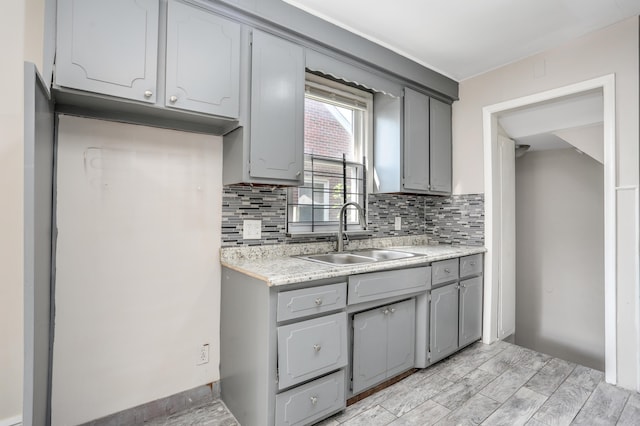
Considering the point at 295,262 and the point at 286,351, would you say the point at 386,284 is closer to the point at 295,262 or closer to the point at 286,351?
the point at 295,262

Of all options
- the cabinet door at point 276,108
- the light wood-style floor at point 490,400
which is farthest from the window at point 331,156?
the light wood-style floor at point 490,400

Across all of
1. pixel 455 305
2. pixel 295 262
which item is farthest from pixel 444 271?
pixel 295 262

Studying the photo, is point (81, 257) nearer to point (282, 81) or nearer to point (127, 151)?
point (127, 151)

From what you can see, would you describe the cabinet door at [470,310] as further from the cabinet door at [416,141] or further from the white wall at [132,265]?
the white wall at [132,265]

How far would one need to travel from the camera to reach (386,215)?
2869mm

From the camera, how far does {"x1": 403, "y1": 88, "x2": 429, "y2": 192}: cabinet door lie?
2617 mm

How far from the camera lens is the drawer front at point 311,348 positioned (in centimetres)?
152

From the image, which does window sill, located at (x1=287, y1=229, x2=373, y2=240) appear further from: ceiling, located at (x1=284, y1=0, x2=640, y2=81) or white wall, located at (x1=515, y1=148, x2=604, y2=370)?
white wall, located at (x1=515, y1=148, x2=604, y2=370)

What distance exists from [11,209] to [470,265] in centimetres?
284

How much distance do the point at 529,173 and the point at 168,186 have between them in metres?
3.49

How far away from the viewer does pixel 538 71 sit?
248cm

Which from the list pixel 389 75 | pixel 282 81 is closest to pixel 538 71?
pixel 389 75

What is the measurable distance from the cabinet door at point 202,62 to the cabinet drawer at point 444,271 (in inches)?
64.3

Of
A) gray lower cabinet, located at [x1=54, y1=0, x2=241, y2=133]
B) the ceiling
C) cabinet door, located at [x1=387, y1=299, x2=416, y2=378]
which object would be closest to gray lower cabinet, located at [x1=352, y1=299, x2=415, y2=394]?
cabinet door, located at [x1=387, y1=299, x2=416, y2=378]
